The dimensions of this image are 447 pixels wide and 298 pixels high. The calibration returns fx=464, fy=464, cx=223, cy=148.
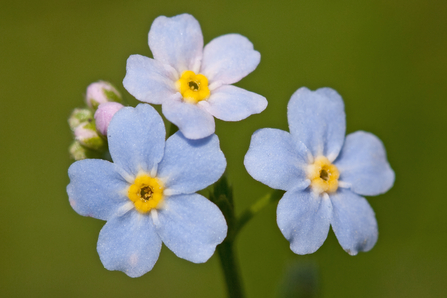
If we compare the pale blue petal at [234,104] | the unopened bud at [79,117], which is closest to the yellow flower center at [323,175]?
the pale blue petal at [234,104]

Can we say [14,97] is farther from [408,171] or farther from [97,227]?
[408,171]

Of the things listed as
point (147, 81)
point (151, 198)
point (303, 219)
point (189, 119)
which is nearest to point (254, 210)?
point (303, 219)

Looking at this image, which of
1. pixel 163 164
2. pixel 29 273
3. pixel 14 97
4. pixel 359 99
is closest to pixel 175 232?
pixel 163 164

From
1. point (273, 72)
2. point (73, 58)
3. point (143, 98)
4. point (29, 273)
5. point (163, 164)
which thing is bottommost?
point (29, 273)

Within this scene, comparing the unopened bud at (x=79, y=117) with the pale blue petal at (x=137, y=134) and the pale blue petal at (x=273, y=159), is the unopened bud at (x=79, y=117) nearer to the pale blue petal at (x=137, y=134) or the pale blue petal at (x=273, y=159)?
the pale blue petal at (x=137, y=134)

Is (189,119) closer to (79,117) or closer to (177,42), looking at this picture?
(177,42)
